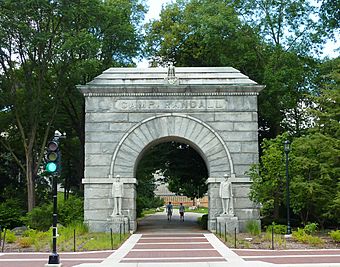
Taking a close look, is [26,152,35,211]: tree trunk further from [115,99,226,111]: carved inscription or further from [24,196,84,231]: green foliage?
[115,99,226,111]: carved inscription

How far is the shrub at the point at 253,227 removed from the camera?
23266mm

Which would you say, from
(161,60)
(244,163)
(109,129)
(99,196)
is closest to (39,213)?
(99,196)

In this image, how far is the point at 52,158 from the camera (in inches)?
586

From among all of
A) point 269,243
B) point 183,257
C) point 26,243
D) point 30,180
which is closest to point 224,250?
point 183,257

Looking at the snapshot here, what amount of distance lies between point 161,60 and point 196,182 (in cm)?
1062

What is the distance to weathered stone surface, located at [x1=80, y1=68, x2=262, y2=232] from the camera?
990 inches

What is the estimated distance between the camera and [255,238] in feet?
69.9

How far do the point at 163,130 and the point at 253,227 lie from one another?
21.5ft

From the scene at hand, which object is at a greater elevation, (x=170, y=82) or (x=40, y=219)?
(x=170, y=82)

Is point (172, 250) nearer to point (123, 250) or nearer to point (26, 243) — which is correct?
point (123, 250)

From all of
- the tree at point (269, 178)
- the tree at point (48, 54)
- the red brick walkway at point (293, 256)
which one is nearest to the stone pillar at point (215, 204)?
the tree at point (269, 178)

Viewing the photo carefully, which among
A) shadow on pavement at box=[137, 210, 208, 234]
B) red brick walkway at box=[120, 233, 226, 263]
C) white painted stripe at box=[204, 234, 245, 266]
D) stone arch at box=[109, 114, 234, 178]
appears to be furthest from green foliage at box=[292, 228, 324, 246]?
shadow on pavement at box=[137, 210, 208, 234]

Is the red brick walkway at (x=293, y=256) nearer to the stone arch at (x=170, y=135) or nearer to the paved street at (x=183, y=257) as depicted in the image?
the paved street at (x=183, y=257)

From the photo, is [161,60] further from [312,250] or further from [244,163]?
[312,250]
